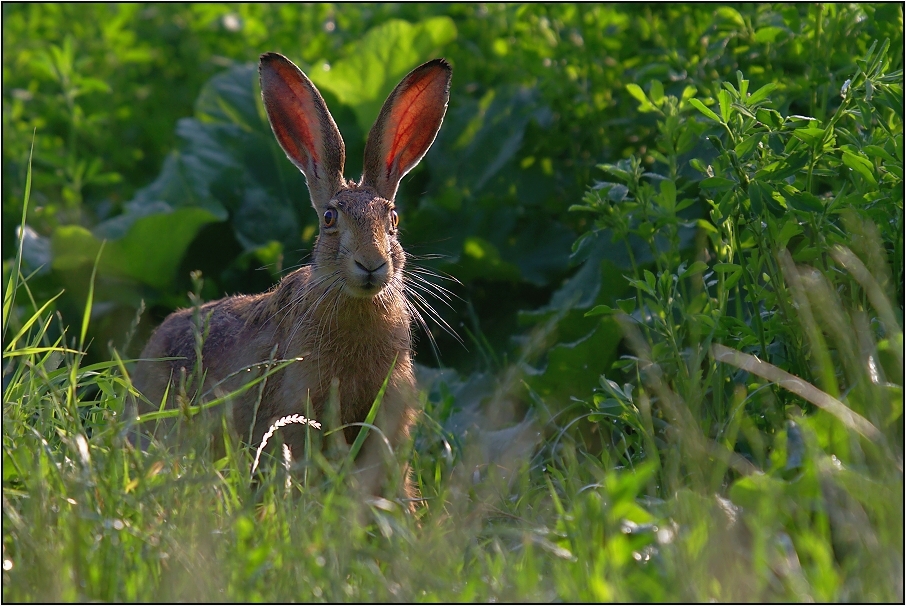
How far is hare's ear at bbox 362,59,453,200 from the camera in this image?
14.7ft

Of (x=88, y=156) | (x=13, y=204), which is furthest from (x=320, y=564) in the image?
(x=88, y=156)

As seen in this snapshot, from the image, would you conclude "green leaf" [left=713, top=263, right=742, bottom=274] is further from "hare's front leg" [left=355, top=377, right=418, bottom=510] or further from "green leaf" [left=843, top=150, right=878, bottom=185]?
"hare's front leg" [left=355, top=377, right=418, bottom=510]

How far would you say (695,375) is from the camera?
132 inches

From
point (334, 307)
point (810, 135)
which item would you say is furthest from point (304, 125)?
point (810, 135)

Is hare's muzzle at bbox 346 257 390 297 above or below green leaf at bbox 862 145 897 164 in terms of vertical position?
below

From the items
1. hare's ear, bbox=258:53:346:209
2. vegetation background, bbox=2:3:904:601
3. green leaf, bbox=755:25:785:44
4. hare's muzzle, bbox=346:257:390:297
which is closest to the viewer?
vegetation background, bbox=2:3:904:601

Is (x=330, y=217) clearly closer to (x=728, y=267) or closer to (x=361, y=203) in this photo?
(x=361, y=203)

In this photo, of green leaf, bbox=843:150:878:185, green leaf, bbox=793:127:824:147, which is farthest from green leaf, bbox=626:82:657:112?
green leaf, bbox=843:150:878:185

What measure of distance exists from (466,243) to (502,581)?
3496mm

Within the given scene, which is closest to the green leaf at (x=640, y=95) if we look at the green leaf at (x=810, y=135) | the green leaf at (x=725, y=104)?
the green leaf at (x=725, y=104)

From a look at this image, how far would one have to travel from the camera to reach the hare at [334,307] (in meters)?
4.08

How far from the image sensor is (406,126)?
4578mm

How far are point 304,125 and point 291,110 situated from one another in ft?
0.27

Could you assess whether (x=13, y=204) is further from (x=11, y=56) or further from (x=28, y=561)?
(x=28, y=561)
